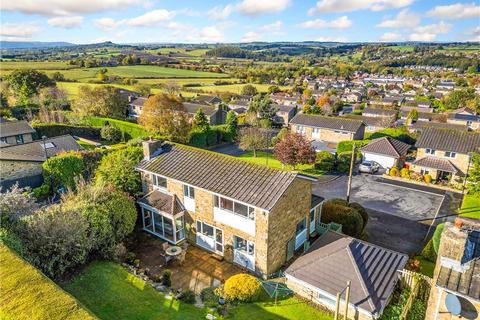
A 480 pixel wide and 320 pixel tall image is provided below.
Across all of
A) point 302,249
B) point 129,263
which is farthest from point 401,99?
point 129,263

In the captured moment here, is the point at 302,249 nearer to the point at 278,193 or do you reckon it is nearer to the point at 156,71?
the point at 278,193

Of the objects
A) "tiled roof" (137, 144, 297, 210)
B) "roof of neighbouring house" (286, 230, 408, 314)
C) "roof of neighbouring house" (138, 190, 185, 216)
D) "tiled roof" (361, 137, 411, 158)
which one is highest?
"tiled roof" (137, 144, 297, 210)

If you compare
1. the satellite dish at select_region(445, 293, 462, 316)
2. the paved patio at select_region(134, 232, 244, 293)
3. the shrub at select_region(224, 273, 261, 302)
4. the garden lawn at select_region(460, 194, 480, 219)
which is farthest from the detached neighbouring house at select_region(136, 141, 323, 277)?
the garden lawn at select_region(460, 194, 480, 219)

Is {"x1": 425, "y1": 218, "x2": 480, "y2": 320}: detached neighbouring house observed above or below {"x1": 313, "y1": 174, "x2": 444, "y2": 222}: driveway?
above

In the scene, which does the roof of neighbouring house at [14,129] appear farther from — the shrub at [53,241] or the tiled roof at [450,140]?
the tiled roof at [450,140]

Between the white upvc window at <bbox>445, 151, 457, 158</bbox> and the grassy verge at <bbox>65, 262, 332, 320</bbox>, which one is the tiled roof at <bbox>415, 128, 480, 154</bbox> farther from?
the grassy verge at <bbox>65, 262, 332, 320</bbox>

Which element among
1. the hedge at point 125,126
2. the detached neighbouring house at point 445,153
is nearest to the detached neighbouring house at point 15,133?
the hedge at point 125,126
